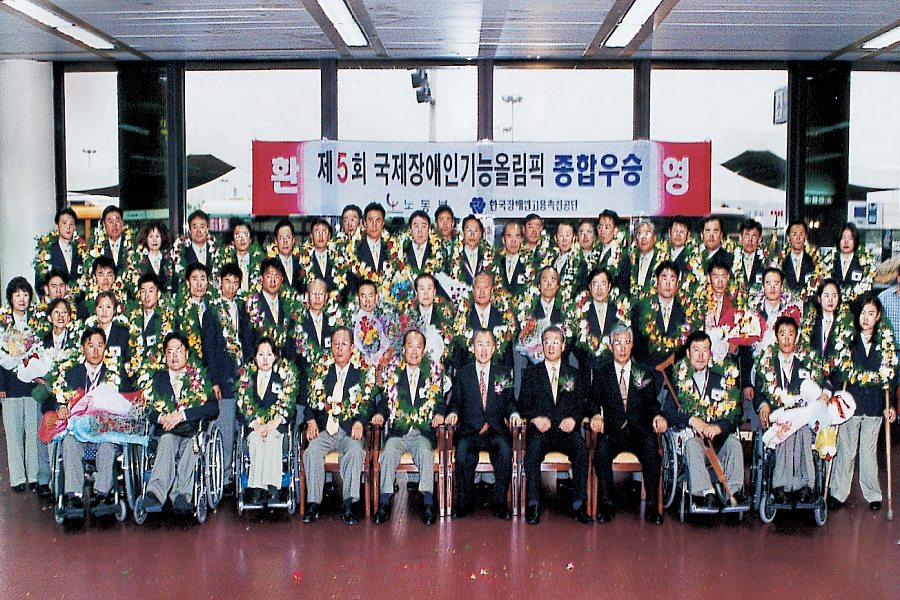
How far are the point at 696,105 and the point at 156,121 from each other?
4.85 meters

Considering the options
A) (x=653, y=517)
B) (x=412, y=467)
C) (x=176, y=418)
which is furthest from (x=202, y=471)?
(x=653, y=517)

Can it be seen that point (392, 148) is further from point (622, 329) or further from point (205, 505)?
point (205, 505)

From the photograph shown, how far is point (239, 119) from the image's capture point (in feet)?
25.4

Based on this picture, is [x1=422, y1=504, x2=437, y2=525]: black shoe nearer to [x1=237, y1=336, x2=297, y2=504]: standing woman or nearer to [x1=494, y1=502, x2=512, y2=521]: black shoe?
[x1=494, y1=502, x2=512, y2=521]: black shoe

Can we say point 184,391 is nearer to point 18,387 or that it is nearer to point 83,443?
point 83,443

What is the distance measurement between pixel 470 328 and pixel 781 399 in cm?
194

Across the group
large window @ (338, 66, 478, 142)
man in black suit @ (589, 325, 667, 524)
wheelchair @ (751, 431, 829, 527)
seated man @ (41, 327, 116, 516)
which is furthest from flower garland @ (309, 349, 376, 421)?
large window @ (338, 66, 478, 142)

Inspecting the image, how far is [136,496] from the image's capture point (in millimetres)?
5043

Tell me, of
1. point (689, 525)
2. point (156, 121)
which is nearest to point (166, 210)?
point (156, 121)

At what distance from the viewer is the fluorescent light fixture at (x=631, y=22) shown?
19.0 feet

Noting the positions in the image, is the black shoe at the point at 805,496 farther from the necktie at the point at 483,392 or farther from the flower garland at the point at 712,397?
the necktie at the point at 483,392

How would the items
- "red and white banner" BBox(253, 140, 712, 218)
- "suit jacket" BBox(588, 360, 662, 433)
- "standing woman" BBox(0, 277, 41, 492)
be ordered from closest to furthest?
"suit jacket" BBox(588, 360, 662, 433)
"standing woman" BBox(0, 277, 41, 492)
"red and white banner" BBox(253, 140, 712, 218)

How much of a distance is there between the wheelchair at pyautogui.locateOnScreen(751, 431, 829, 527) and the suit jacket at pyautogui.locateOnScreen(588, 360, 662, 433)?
62cm

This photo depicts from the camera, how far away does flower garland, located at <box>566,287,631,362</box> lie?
18.4ft
